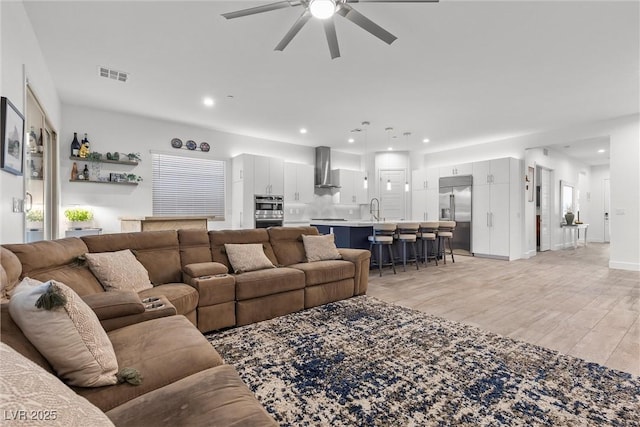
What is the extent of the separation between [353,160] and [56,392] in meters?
8.70

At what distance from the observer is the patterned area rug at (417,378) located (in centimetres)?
165

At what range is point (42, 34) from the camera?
9.98ft

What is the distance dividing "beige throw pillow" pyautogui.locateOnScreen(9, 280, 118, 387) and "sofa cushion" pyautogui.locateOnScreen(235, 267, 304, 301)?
1.67 m

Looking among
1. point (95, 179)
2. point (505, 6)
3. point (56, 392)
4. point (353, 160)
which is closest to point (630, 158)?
point (505, 6)

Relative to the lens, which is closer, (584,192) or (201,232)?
(201,232)

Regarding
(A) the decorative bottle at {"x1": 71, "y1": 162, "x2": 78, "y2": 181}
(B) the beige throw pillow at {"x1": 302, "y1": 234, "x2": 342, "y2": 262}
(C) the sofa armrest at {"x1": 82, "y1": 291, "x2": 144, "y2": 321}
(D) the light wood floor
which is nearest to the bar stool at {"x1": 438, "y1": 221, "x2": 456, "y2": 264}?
(D) the light wood floor

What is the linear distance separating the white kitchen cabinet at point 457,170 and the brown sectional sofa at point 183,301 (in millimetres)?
4990

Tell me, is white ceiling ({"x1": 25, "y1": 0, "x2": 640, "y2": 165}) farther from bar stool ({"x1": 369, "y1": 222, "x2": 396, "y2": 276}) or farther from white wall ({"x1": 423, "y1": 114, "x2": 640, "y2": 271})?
bar stool ({"x1": 369, "y1": 222, "x2": 396, "y2": 276})

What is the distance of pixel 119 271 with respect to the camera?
2490 mm

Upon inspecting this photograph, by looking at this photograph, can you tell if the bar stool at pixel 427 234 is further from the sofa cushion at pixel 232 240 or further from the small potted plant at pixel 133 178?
the small potted plant at pixel 133 178

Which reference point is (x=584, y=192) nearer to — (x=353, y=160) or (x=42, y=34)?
(x=353, y=160)

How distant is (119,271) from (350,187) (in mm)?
6549

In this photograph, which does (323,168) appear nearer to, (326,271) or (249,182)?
(249,182)

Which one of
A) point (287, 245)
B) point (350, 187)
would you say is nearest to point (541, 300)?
point (287, 245)
